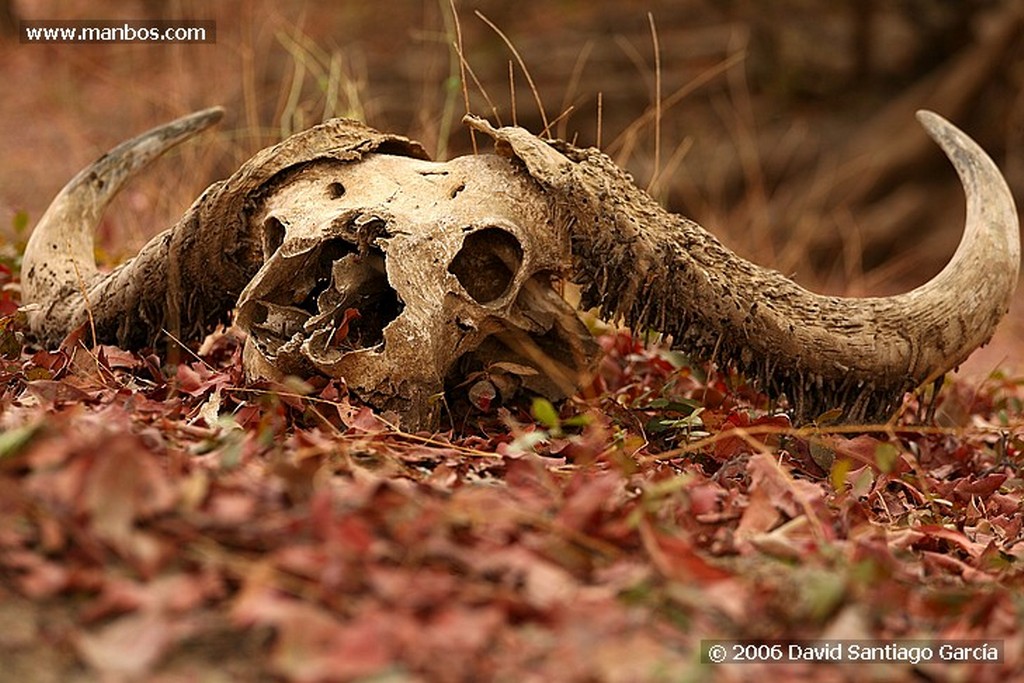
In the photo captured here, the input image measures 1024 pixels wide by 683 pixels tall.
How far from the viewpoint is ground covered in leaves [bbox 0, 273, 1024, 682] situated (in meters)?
2.02

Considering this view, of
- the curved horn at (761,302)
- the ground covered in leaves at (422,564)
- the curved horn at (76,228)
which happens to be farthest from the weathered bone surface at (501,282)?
the ground covered in leaves at (422,564)

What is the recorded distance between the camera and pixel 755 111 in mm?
10547

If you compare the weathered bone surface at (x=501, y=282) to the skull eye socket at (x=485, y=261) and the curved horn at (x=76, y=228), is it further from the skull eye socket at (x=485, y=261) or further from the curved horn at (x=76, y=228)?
the curved horn at (x=76, y=228)

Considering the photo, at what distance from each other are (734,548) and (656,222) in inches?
48.8

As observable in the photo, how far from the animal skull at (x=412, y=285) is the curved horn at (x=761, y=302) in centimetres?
13

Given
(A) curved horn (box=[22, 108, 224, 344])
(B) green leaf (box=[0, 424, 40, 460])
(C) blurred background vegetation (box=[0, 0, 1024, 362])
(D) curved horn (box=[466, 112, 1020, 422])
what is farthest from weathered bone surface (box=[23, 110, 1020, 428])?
(C) blurred background vegetation (box=[0, 0, 1024, 362])

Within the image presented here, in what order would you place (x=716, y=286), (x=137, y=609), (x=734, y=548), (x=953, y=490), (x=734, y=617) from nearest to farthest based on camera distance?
(x=137, y=609), (x=734, y=617), (x=734, y=548), (x=716, y=286), (x=953, y=490)

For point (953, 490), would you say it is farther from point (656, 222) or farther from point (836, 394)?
point (656, 222)

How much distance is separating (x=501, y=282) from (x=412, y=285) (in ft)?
1.17

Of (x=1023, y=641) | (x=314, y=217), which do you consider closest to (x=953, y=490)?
(x=1023, y=641)

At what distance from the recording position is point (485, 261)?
3.64m

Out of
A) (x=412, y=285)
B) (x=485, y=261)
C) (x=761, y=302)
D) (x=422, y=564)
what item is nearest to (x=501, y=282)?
(x=485, y=261)

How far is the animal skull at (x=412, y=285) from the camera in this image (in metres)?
3.40

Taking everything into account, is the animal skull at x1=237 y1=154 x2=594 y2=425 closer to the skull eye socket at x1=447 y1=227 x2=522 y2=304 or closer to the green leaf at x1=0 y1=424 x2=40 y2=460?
the skull eye socket at x1=447 y1=227 x2=522 y2=304
